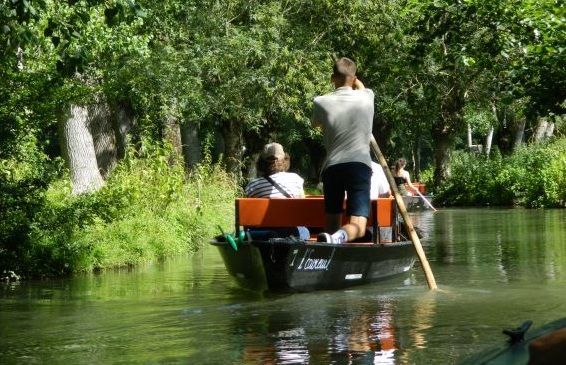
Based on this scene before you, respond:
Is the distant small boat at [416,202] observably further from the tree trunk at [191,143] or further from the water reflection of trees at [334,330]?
the water reflection of trees at [334,330]

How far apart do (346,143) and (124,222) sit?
688 centimetres

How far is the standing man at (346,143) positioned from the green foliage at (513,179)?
1043 inches

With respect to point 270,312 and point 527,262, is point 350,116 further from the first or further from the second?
point 527,262

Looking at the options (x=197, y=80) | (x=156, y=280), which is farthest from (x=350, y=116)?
(x=197, y=80)

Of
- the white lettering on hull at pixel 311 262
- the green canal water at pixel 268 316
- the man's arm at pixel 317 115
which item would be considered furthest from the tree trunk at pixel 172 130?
the white lettering on hull at pixel 311 262

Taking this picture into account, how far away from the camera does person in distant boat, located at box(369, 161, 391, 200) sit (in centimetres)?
1376

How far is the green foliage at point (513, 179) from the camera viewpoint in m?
37.6

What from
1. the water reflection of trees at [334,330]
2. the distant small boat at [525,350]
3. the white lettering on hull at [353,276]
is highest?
the distant small boat at [525,350]

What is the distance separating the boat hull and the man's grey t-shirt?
0.94m

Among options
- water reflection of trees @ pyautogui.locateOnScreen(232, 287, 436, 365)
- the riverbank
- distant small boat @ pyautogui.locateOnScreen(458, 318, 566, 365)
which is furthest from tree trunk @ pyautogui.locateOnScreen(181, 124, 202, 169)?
distant small boat @ pyautogui.locateOnScreen(458, 318, 566, 365)

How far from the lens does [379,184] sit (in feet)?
45.6

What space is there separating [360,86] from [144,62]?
1288 centimetres

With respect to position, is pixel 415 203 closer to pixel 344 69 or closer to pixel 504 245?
pixel 504 245

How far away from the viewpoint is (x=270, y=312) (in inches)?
412
